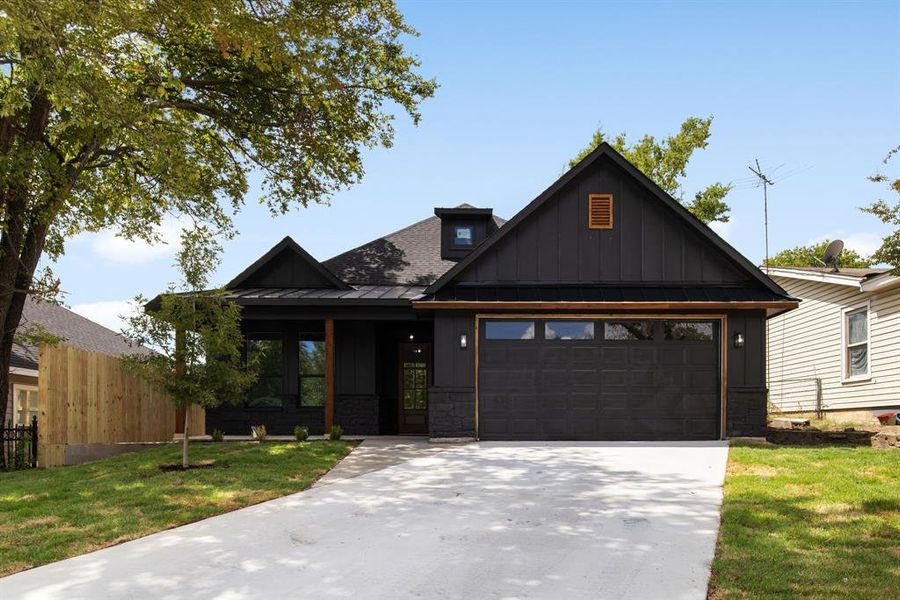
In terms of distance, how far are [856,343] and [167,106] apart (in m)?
16.9

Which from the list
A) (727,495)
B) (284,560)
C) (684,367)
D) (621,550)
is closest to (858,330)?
(684,367)

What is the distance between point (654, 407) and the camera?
16.0m

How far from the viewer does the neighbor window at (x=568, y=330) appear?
16.2m

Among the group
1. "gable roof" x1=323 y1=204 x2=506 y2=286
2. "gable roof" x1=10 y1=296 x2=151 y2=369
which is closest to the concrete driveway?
"gable roof" x1=323 y1=204 x2=506 y2=286

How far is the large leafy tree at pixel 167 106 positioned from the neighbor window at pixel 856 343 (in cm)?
1183

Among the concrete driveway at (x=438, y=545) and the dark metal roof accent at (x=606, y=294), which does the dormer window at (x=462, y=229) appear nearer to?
the dark metal roof accent at (x=606, y=294)

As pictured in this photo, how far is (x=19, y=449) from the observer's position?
14.3 m

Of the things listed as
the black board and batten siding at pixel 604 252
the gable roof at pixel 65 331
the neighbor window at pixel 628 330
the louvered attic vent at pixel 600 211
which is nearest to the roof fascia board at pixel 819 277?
the black board and batten siding at pixel 604 252

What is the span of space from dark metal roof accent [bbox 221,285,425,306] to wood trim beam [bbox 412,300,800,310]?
3.50 ft

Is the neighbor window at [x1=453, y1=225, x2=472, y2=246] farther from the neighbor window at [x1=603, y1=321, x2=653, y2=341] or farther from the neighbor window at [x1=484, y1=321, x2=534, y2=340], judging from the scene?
the neighbor window at [x1=603, y1=321, x2=653, y2=341]

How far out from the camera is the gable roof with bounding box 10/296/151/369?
22.0 metres

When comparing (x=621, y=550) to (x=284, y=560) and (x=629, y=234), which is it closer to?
(x=284, y=560)

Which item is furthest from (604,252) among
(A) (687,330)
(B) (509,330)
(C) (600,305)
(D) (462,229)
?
(D) (462,229)

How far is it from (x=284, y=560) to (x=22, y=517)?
13.5 feet
